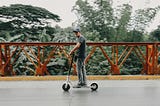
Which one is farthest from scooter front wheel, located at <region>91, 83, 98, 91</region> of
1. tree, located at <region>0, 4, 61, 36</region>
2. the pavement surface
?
tree, located at <region>0, 4, 61, 36</region>

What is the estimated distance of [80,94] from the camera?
9180 mm

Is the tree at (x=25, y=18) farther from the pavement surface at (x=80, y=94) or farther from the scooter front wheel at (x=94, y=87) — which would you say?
the scooter front wheel at (x=94, y=87)

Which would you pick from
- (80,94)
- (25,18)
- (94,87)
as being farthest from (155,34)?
(80,94)

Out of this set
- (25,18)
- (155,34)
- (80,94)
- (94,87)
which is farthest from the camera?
(25,18)

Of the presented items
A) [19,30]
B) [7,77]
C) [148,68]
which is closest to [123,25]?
[19,30]

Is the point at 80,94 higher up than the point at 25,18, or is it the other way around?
the point at 25,18

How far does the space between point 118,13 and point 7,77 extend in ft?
44.1

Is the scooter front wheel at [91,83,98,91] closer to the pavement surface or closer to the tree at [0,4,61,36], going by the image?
the pavement surface

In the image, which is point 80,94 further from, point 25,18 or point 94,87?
point 25,18

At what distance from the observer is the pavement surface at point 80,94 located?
792 centimetres

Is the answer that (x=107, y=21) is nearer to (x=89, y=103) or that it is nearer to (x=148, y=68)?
(x=148, y=68)

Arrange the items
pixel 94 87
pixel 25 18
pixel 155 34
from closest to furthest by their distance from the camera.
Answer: pixel 94 87, pixel 155 34, pixel 25 18

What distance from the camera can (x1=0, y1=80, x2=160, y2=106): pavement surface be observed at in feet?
26.0

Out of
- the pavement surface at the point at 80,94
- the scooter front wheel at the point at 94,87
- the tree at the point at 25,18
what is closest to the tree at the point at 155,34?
the tree at the point at 25,18
